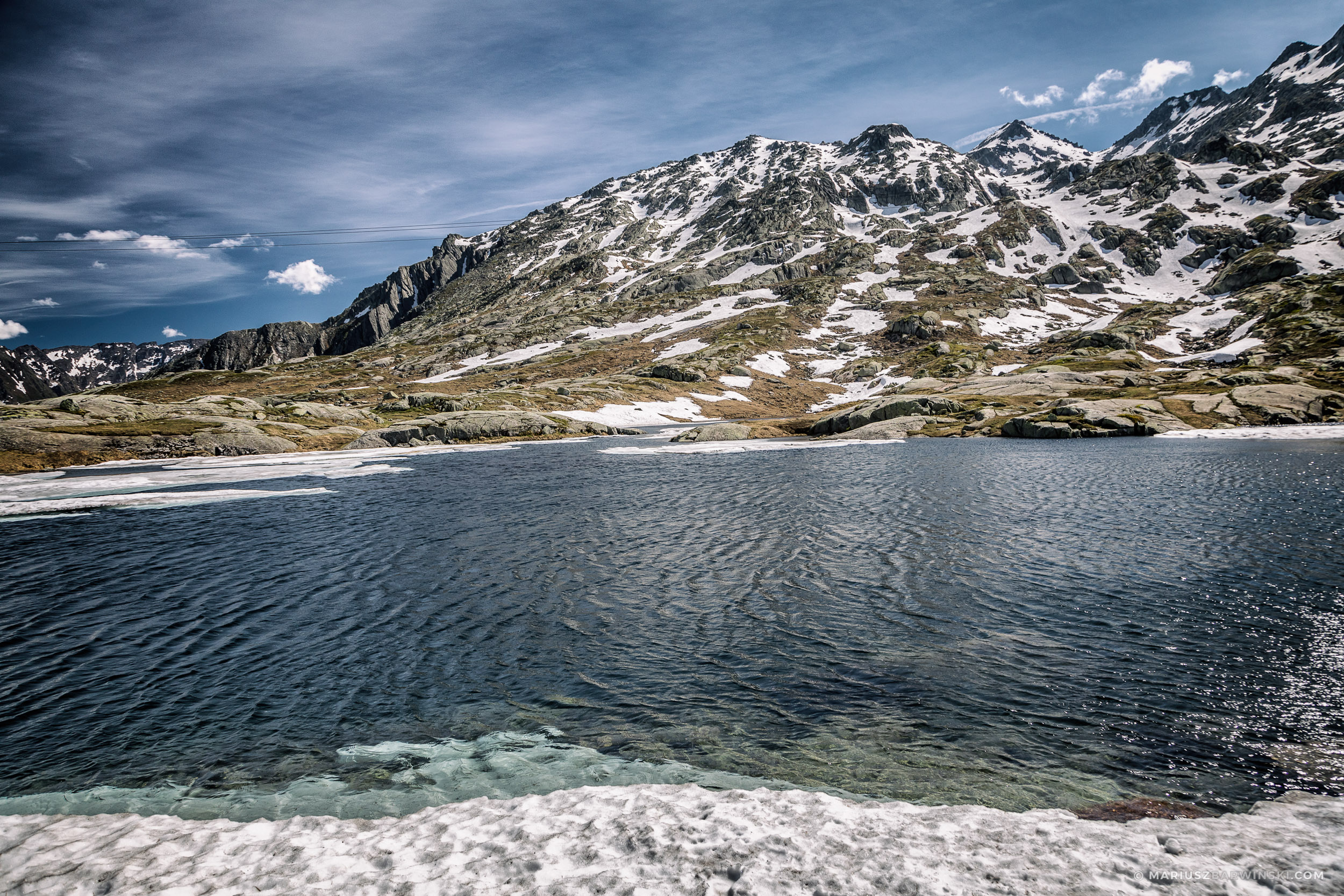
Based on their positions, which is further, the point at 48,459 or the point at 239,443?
the point at 239,443

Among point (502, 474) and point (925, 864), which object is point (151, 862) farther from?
point (502, 474)

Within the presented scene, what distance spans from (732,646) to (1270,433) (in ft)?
295

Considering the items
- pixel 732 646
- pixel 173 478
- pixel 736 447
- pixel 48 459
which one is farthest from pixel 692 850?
pixel 48 459

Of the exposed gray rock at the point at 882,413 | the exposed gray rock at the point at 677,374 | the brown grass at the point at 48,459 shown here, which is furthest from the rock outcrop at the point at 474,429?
the exposed gray rock at the point at 677,374

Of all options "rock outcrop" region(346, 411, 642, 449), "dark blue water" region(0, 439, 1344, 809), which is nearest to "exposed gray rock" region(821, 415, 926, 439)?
"rock outcrop" region(346, 411, 642, 449)

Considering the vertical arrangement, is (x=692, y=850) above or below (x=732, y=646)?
above

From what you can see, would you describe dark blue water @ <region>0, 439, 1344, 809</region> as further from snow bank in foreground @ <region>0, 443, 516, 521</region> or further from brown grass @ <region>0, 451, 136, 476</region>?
brown grass @ <region>0, 451, 136, 476</region>

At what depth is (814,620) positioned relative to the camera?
18.8 m

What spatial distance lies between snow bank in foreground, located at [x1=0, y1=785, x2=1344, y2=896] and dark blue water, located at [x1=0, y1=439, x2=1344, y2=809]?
1.23 meters

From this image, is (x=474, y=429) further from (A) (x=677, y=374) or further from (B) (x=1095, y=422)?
(B) (x=1095, y=422)

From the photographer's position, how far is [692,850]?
27.8 ft

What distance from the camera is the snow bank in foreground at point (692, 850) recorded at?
7652mm

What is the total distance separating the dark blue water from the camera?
1168cm

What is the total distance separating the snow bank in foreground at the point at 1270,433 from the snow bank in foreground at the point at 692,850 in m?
82.9
